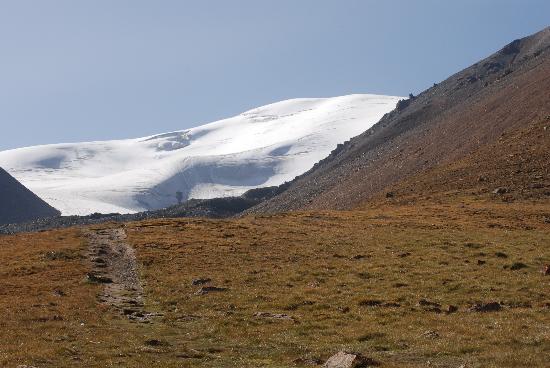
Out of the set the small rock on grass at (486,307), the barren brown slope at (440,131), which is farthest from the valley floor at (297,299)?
the barren brown slope at (440,131)

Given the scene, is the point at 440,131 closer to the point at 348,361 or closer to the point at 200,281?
the point at 200,281

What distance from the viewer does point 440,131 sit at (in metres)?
143

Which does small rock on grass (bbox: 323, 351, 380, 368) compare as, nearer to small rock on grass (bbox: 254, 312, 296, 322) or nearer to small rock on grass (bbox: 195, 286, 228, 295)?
small rock on grass (bbox: 254, 312, 296, 322)

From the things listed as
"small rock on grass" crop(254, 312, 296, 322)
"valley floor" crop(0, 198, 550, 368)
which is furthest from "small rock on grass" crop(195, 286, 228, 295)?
"small rock on grass" crop(254, 312, 296, 322)

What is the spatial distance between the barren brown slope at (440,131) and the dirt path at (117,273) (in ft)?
195

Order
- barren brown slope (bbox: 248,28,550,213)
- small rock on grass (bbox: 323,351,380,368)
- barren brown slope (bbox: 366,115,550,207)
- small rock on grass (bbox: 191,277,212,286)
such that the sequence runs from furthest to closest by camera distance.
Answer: barren brown slope (bbox: 248,28,550,213) → barren brown slope (bbox: 366,115,550,207) → small rock on grass (bbox: 191,277,212,286) → small rock on grass (bbox: 323,351,380,368)

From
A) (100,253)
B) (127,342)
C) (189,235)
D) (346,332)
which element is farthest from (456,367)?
(189,235)

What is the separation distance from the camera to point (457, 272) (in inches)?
1650

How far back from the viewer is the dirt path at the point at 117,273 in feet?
123

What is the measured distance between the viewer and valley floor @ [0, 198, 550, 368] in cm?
2495

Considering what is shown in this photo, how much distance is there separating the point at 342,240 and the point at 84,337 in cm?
3586

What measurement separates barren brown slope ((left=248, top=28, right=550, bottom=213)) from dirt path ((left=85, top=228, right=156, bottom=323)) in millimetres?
59519

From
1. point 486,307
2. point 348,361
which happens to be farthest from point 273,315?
point 348,361

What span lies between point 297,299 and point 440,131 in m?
113
